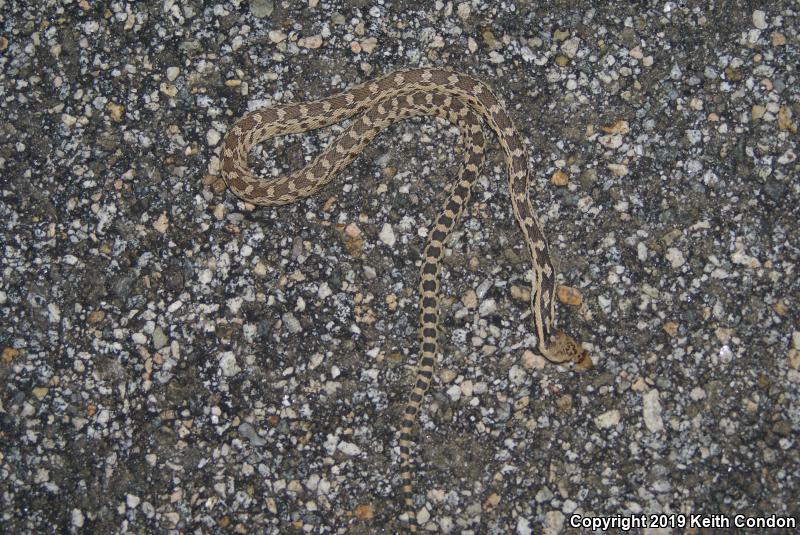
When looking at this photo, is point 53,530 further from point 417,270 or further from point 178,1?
point 178,1

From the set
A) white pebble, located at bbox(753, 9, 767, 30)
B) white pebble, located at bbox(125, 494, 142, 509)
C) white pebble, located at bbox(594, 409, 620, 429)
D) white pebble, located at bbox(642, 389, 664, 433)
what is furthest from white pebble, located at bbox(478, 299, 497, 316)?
white pebble, located at bbox(753, 9, 767, 30)

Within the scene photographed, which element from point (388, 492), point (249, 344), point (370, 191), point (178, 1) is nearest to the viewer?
point (388, 492)

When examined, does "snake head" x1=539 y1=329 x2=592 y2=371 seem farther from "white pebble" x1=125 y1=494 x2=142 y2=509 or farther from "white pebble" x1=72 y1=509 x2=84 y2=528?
"white pebble" x1=72 y1=509 x2=84 y2=528

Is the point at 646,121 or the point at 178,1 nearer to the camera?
the point at 646,121

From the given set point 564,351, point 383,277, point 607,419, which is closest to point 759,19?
point 564,351

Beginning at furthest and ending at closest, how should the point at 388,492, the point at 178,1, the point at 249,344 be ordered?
the point at 178,1 → the point at 249,344 → the point at 388,492

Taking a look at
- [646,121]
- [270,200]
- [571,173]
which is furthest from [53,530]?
[646,121]

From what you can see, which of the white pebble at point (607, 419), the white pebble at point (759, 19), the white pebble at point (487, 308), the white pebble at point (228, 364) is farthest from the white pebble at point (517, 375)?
the white pebble at point (759, 19)

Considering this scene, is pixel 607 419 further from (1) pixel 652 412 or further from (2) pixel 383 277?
(2) pixel 383 277
